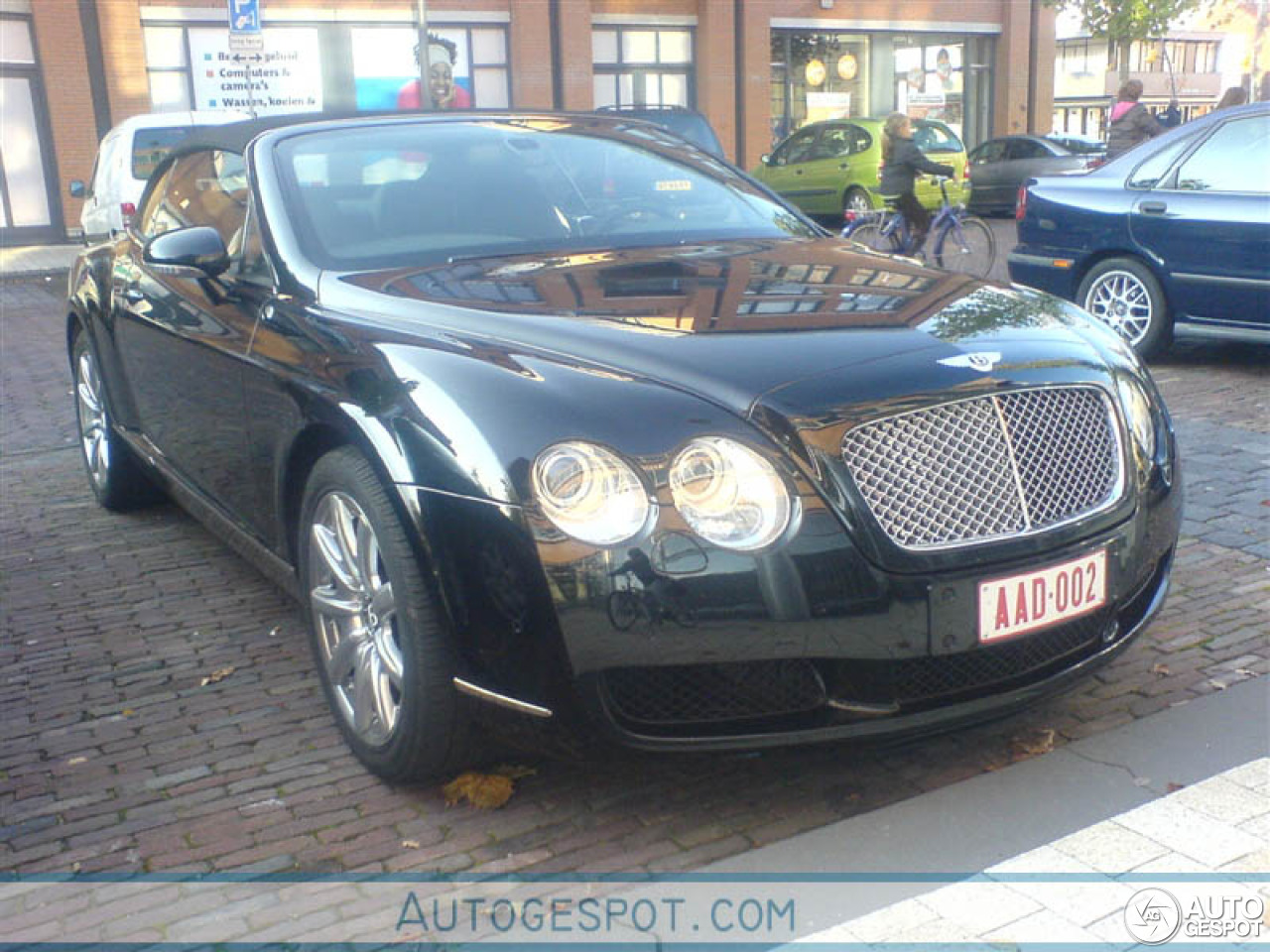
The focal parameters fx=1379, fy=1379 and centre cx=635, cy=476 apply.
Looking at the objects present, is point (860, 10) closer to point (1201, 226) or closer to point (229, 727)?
point (1201, 226)

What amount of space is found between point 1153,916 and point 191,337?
10.4 feet

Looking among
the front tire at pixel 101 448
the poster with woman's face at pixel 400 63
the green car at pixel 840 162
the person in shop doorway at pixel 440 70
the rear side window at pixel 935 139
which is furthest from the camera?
the poster with woman's face at pixel 400 63

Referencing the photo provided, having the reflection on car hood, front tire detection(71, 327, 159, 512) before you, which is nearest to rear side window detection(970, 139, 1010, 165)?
front tire detection(71, 327, 159, 512)

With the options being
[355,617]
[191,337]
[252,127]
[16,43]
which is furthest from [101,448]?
[16,43]

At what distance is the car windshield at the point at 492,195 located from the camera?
3928 mm

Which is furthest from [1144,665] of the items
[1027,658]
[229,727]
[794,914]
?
[229,727]

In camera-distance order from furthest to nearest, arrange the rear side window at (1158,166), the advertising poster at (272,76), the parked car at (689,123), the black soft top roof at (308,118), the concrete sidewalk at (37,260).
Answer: the advertising poster at (272,76) < the concrete sidewalk at (37,260) < the parked car at (689,123) < the rear side window at (1158,166) < the black soft top roof at (308,118)

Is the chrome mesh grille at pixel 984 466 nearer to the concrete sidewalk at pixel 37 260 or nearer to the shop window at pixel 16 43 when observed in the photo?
the concrete sidewalk at pixel 37 260

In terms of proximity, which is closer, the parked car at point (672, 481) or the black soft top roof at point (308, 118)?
the parked car at point (672, 481)

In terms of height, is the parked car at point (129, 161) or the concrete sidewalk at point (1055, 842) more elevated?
the parked car at point (129, 161)

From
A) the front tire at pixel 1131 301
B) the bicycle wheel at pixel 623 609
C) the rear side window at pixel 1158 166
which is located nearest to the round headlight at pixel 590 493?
the bicycle wheel at pixel 623 609

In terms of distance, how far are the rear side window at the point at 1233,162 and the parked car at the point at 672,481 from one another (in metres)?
4.62

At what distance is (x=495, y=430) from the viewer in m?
2.83

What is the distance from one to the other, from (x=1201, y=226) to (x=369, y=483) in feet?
20.0
